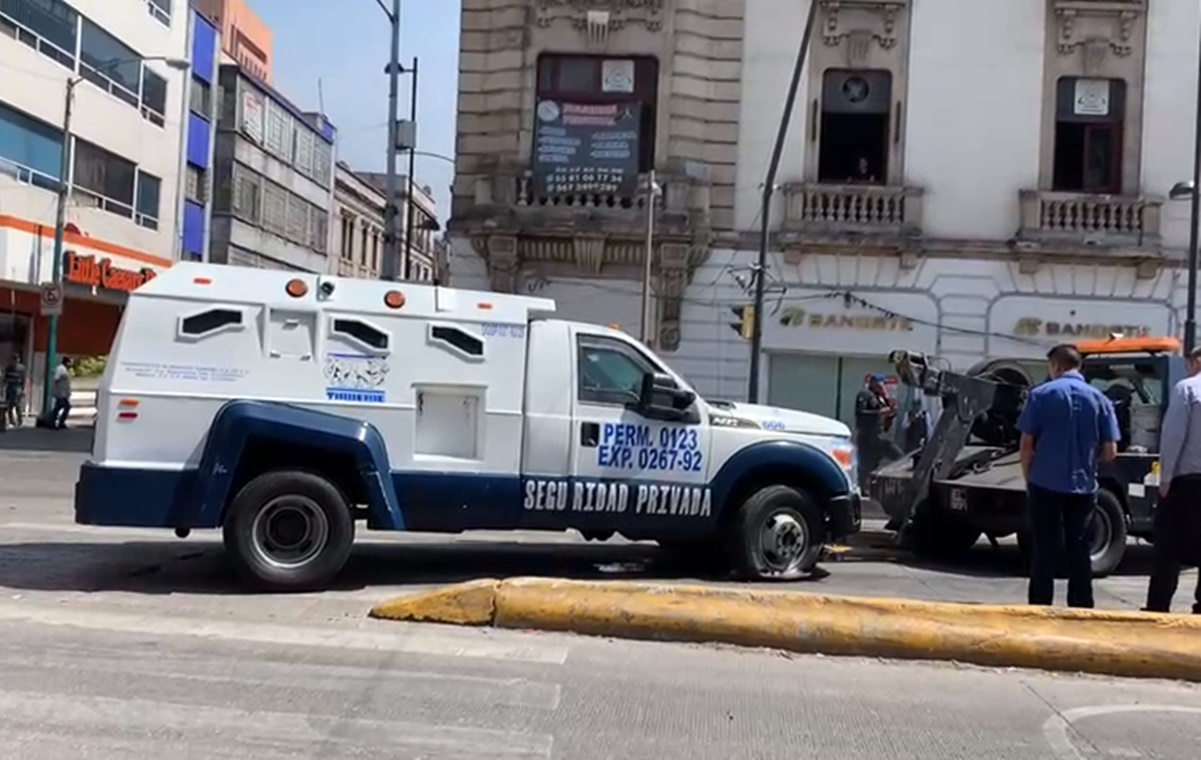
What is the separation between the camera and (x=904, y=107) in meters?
24.5

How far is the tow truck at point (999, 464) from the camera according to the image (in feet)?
38.2

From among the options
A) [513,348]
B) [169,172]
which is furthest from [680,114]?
[169,172]

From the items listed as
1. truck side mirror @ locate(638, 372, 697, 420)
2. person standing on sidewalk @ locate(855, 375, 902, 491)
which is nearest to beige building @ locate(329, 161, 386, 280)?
person standing on sidewalk @ locate(855, 375, 902, 491)

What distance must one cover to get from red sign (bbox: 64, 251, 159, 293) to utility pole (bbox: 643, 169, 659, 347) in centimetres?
1482

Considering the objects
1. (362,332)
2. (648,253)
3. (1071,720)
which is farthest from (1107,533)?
(648,253)

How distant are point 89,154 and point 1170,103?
27.2 m

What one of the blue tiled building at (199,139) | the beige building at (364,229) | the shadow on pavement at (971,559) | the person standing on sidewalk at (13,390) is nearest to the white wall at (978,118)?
the shadow on pavement at (971,559)

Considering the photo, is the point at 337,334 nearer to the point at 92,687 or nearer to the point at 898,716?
the point at 92,687

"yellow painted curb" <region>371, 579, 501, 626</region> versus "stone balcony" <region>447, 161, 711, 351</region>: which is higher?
"stone balcony" <region>447, 161, 711, 351</region>

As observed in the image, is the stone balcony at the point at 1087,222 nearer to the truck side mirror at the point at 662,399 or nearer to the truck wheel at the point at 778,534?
the truck wheel at the point at 778,534

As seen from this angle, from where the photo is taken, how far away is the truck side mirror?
9922mm

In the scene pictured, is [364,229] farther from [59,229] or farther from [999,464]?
[999,464]

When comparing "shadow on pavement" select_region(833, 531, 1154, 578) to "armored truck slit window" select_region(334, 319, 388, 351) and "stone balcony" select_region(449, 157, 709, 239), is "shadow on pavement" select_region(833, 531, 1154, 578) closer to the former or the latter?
"armored truck slit window" select_region(334, 319, 388, 351)

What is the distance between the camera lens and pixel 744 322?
22.8 metres
